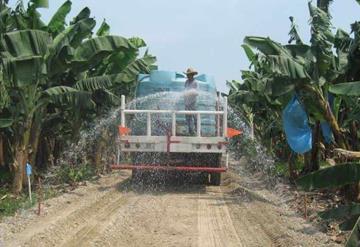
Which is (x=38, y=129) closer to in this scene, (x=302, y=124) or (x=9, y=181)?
(x=9, y=181)

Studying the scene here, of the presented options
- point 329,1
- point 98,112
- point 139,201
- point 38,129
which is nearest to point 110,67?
point 98,112

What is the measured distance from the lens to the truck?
13.0 metres

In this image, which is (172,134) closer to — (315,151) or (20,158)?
(20,158)

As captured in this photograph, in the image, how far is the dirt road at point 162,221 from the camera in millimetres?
8180

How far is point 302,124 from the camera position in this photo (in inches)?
501

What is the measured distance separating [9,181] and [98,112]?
4.48 metres

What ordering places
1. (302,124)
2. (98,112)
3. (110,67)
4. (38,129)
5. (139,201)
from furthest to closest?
(98,112) < (110,67) < (38,129) < (302,124) < (139,201)

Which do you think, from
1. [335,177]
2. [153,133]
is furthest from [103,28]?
[335,177]

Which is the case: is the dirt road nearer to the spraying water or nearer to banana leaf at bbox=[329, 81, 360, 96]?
the spraying water

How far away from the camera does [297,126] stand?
41.9 ft

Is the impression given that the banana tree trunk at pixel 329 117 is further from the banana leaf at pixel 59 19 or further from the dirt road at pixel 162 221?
the banana leaf at pixel 59 19

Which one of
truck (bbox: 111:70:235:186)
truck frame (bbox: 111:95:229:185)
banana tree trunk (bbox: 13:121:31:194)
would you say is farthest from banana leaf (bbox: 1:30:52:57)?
truck frame (bbox: 111:95:229:185)

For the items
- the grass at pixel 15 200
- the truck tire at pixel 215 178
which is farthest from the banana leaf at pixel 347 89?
the truck tire at pixel 215 178

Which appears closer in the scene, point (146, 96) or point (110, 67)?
point (146, 96)
